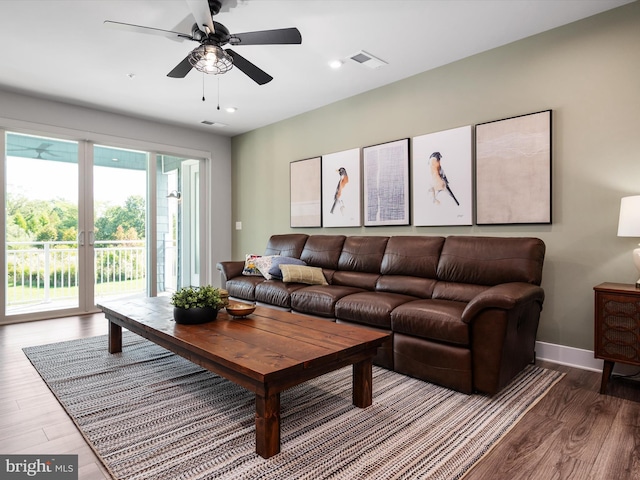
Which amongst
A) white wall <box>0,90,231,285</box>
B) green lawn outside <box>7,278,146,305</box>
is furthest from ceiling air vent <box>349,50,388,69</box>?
green lawn outside <box>7,278,146,305</box>

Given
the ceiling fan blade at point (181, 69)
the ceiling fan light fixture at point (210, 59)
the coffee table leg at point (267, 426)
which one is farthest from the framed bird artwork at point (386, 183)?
the coffee table leg at point (267, 426)

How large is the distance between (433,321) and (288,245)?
8.42 ft

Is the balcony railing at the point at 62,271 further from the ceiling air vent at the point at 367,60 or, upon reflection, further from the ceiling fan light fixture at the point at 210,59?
the ceiling air vent at the point at 367,60

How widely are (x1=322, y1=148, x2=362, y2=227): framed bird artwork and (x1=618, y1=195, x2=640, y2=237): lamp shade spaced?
2440mm

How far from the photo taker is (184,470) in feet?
5.16

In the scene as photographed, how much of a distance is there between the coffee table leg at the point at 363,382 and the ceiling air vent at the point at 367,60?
2.67 metres

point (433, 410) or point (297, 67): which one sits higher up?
point (297, 67)

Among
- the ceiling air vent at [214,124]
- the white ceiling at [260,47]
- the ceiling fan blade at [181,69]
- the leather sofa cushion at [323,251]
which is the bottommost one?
the leather sofa cushion at [323,251]

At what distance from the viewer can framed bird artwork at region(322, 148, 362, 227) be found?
4.33 meters

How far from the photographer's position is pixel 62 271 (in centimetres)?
483

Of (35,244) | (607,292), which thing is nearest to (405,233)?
(607,292)

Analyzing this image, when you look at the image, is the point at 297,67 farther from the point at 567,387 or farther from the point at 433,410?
the point at 567,387

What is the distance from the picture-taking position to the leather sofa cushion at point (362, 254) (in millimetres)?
3719

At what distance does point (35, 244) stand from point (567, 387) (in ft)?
18.7
